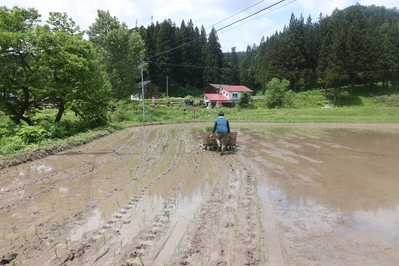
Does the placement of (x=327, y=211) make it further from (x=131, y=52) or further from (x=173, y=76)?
(x=173, y=76)

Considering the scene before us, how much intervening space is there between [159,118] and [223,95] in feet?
84.4

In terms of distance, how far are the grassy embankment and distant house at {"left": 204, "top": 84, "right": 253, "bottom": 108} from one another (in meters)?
5.94

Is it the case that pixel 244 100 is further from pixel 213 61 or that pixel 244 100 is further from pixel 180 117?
pixel 213 61

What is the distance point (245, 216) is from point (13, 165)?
817 cm

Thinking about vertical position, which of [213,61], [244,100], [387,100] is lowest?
[387,100]

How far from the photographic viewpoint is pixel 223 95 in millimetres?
51969

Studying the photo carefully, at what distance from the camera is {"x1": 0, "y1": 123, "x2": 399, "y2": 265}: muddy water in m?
3.30

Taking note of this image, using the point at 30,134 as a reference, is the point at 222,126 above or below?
above

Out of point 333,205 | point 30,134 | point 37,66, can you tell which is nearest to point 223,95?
point 37,66

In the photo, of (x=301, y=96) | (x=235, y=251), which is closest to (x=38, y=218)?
(x=235, y=251)

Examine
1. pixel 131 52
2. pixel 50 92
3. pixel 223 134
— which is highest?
pixel 131 52

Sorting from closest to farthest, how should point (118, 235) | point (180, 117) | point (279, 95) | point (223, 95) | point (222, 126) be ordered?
point (118, 235), point (222, 126), point (180, 117), point (279, 95), point (223, 95)

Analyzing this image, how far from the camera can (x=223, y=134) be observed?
388 inches

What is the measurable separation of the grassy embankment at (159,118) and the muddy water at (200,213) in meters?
2.41
